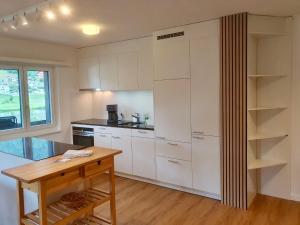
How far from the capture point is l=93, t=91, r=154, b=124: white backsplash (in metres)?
4.33

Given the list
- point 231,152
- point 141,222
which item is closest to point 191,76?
point 231,152

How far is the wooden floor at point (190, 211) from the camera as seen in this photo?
2.76 m

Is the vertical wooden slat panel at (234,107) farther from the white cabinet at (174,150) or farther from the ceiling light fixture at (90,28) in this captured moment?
the ceiling light fixture at (90,28)

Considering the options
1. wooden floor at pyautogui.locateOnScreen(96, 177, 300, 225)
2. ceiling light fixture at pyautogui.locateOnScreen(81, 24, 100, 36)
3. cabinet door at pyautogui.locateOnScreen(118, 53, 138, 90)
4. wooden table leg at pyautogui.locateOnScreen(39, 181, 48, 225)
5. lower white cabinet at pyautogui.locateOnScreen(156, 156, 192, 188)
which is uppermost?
ceiling light fixture at pyautogui.locateOnScreen(81, 24, 100, 36)

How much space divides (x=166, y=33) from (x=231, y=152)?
190cm

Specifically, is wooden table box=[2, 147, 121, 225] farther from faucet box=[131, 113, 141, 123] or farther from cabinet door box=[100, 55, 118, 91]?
cabinet door box=[100, 55, 118, 91]

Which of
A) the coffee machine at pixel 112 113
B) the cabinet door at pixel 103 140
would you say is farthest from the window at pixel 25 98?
the coffee machine at pixel 112 113

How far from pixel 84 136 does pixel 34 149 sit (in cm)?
215

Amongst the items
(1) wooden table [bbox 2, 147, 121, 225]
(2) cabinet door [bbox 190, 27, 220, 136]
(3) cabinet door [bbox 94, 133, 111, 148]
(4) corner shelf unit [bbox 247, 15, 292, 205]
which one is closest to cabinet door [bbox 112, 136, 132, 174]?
(3) cabinet door [bbox 94, 133, 111, 148]

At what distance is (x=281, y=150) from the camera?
10.6 feet

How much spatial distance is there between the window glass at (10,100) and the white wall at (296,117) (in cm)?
418

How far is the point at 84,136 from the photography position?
15.1 feet

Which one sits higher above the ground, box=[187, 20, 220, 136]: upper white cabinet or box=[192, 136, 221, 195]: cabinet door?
box=[187, 20, 220, 136]: upper white cabinet

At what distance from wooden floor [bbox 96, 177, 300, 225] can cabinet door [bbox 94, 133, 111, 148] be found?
40.8 inches
